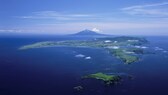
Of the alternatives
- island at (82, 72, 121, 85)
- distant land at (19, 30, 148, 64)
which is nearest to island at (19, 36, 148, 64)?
distant land at (19, 30, 148, 64)

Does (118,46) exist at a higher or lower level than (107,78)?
higher

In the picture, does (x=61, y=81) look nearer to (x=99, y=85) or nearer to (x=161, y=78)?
(x=99, y=85)

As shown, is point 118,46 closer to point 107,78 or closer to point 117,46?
point 117,46

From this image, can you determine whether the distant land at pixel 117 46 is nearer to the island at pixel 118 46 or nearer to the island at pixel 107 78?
the island at pixel 118 46

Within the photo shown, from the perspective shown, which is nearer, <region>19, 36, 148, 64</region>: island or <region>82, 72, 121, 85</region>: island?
<region>82, 72, 121, 85</region>: island

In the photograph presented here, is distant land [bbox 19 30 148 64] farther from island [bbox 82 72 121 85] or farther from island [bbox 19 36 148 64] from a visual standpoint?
island [bbox 82 72 121 85]

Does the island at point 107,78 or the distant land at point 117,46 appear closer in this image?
the island at point 107,78

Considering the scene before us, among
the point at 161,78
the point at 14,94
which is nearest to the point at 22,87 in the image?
the point at 14,94

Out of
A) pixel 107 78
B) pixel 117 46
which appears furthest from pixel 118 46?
pixel 107 78

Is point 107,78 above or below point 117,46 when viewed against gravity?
below

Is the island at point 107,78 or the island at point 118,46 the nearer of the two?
the island at point 107,78

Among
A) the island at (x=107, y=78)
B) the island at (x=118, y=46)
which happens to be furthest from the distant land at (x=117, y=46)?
the island at (x=107, y=78)

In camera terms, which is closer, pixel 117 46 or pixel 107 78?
pixel 107 78
